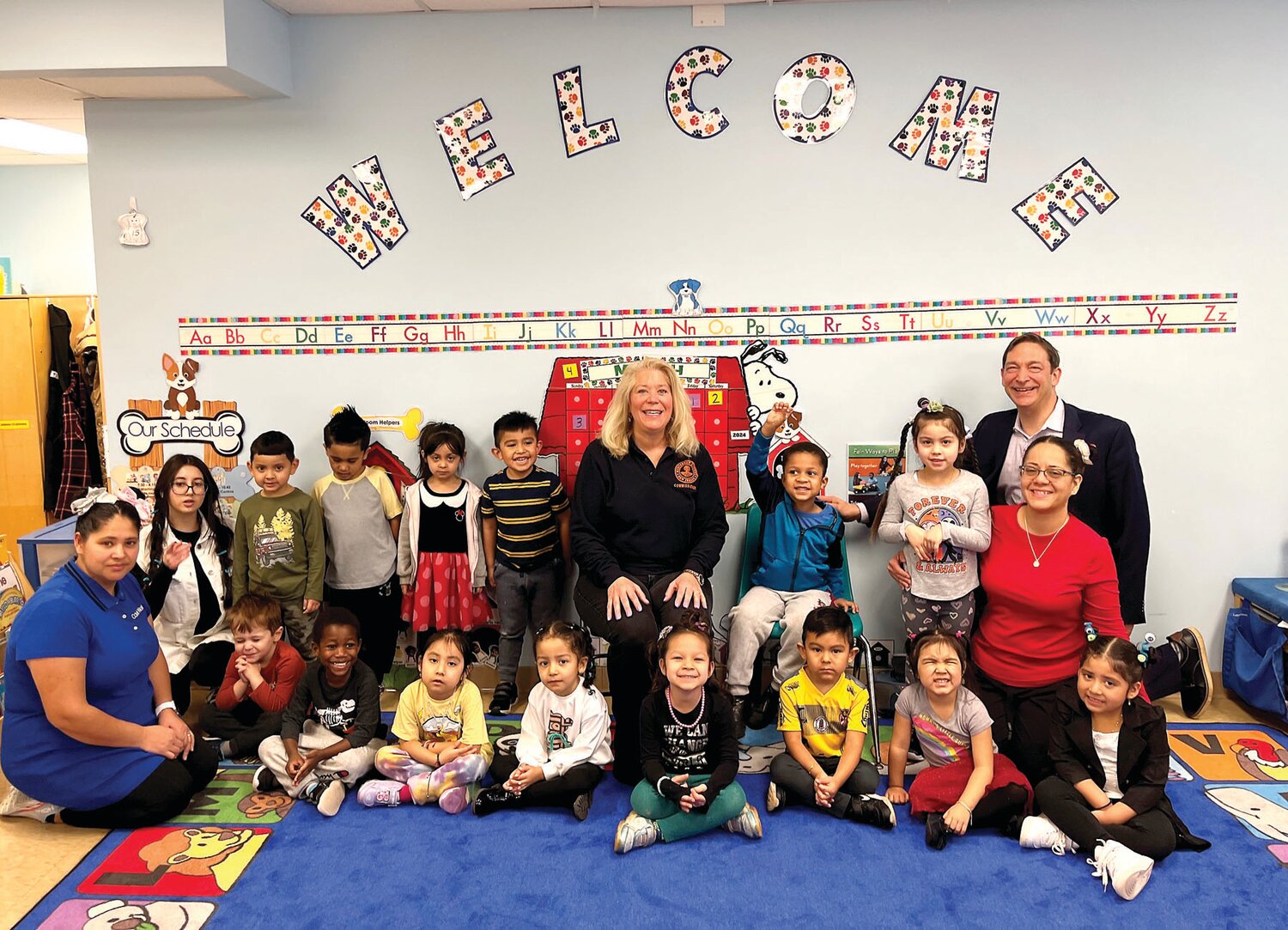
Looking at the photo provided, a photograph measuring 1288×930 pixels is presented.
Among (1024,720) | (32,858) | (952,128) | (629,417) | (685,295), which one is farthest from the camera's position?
(685,295)

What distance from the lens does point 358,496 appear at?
357cm

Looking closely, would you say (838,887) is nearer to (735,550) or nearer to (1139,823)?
(1139,823)

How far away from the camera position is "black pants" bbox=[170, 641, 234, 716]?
10.9 feet

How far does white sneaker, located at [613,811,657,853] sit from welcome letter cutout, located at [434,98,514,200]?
2456 mm

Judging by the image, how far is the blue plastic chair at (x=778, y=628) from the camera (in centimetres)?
300

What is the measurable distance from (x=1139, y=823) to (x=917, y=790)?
1.95 feet

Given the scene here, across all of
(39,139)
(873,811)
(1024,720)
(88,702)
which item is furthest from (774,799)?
(39,139)

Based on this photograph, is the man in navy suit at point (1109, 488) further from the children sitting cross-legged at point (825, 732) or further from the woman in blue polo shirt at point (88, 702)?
the woman in blue polo shirt at point (88, 702)

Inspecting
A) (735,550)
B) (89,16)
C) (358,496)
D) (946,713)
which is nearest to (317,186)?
(89,16)

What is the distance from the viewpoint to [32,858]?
2.52m

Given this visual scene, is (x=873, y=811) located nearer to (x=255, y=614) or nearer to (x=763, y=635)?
(x=763, y=635)

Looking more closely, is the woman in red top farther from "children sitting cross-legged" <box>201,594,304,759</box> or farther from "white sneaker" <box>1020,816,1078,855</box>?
"children sitting cross-legged" <box>201,594,304,759</box>

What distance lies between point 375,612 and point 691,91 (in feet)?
8.03

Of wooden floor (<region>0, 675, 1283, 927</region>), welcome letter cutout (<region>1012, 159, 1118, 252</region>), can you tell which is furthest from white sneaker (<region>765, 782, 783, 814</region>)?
welcome letter cutout (<region>1012, 159, 1118, 252</region>)
